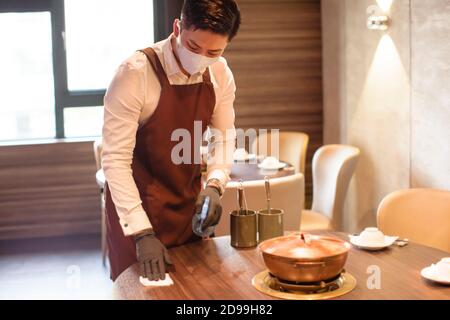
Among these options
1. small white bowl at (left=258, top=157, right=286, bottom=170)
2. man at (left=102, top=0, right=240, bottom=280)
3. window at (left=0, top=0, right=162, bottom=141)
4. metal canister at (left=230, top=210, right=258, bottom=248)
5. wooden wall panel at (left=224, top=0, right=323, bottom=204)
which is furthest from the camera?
window at (left=0, top=0, right=162, bottom=141)

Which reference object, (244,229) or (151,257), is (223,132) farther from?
(151,257)

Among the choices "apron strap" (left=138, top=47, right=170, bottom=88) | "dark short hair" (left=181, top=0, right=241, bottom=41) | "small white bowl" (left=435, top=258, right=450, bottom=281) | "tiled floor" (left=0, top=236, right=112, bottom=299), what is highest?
"dark short hair" (left=181, top=0, right=241, bottom=41)

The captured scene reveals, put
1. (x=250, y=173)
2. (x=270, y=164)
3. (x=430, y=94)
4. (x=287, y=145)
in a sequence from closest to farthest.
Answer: (x=430, y=94), (x=250, y=173), (x=270, y=164), (x=287, y=145)

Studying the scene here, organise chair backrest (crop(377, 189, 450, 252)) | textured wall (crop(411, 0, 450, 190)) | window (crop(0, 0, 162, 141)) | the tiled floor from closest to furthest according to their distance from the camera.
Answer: chair backrest (crop(377, 189, 450, 252)) → textured wall (crop(411, 0, 450, 190)) → the tiled floor → window (crop(0, 0, 162, 141))

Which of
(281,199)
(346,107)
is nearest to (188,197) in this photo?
(281,199)

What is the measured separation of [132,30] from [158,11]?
0.97 feet

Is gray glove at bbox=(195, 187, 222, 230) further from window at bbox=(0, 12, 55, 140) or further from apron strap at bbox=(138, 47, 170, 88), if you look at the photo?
window at bbox=(0, 12, 55, 140)

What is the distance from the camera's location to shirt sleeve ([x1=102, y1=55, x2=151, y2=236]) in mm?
2086

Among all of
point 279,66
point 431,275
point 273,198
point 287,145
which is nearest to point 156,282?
point 431,275

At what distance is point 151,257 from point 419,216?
1.31m

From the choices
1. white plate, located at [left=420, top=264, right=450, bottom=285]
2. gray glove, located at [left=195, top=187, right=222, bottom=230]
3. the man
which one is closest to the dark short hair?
the man

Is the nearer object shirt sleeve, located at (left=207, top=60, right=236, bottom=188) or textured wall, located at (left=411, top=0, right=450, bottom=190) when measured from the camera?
shirt sleeve, located at (left=207, top=60, right=236, bottom=188)

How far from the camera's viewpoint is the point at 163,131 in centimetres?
218

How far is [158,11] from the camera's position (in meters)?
6.14
